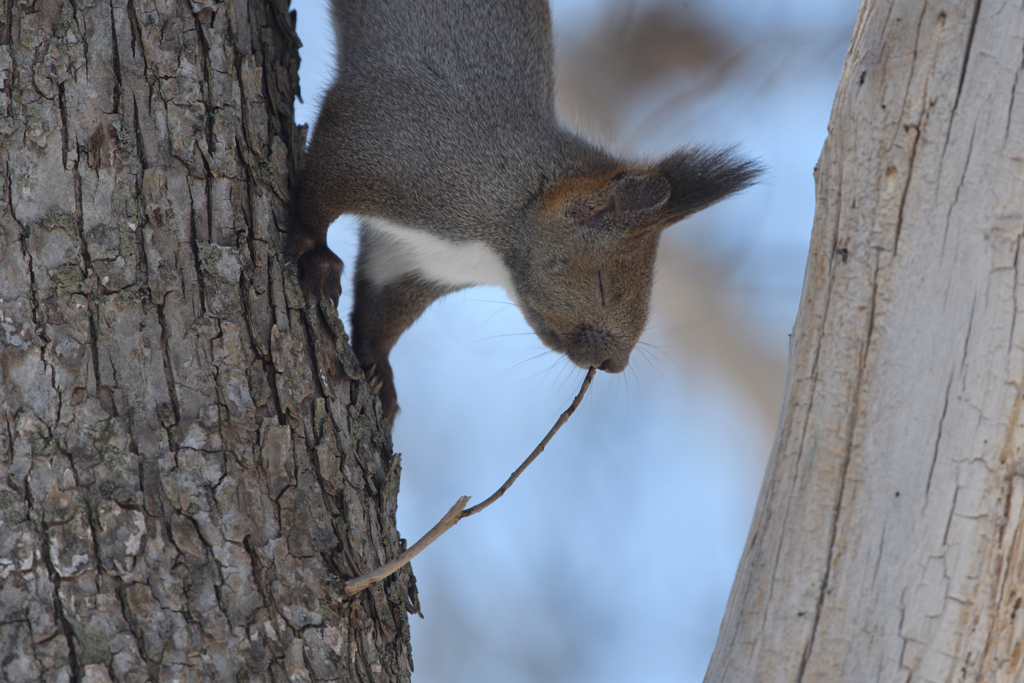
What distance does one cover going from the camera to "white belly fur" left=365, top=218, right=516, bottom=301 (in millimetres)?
2857

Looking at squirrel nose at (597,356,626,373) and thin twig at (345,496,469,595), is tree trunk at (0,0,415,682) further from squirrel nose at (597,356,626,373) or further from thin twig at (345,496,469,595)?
squirrel nose at (597,356,626,373)

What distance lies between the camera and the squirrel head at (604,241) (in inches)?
112

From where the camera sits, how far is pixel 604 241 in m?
2.96

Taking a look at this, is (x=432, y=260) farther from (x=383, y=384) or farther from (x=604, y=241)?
(x=604, y=241)

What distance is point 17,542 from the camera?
1.71 meters

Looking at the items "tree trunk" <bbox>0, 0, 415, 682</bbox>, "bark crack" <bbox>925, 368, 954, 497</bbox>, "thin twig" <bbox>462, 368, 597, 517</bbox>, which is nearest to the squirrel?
"tree trunk" <bbox>0, 0, 415, 682</bbox>

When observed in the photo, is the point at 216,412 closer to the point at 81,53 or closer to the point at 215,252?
the point at 215,252

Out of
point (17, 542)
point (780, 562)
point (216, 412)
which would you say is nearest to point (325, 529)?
point (216, 412)

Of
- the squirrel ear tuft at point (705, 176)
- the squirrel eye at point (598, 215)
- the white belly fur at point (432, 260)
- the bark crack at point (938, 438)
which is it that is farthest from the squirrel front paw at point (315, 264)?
the bark crack at point (938, 438)

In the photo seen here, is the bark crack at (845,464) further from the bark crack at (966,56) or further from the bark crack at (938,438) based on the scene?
the bark crack at (966,56)

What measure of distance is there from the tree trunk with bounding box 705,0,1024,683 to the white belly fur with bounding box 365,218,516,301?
141 centimetres

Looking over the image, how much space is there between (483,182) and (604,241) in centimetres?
46

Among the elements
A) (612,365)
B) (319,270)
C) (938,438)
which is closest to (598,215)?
(612,365)

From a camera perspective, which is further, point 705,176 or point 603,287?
point 603,287
